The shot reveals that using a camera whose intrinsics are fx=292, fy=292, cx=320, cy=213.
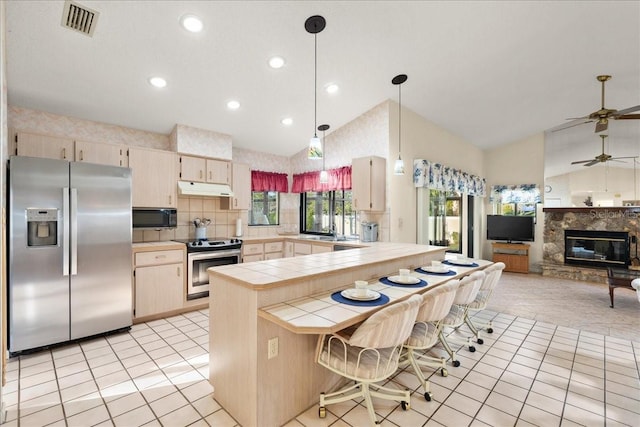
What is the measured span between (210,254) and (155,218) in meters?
0.86

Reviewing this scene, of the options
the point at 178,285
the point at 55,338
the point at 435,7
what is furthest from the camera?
the point at 178,285

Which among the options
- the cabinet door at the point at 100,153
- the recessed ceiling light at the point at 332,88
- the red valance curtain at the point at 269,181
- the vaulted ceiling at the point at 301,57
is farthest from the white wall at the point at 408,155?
the cabinet door at the point at 100,153

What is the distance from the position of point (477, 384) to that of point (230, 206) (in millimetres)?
3938

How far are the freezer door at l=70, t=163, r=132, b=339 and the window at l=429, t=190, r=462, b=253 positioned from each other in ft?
16.4

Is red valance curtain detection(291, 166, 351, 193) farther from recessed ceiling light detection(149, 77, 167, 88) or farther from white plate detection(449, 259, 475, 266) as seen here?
recessed ceiling light detection(149, 77, 167, 88)

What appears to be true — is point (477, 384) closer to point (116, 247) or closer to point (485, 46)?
point (485, 46)

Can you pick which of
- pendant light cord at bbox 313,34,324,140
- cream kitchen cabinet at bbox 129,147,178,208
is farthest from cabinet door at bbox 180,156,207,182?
pendant light cord at bbox 313,34,324,140

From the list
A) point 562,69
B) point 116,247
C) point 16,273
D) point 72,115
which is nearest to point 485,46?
point 562,69

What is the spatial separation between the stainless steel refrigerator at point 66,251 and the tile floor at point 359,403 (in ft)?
0.92

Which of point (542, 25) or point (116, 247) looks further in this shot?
point (116, 247)

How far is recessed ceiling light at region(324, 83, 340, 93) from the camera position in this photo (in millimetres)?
3729

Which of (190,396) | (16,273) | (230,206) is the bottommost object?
(190,396)

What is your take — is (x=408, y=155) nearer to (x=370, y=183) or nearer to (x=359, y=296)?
(x=370, y=183)

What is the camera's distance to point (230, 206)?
4.77 m
